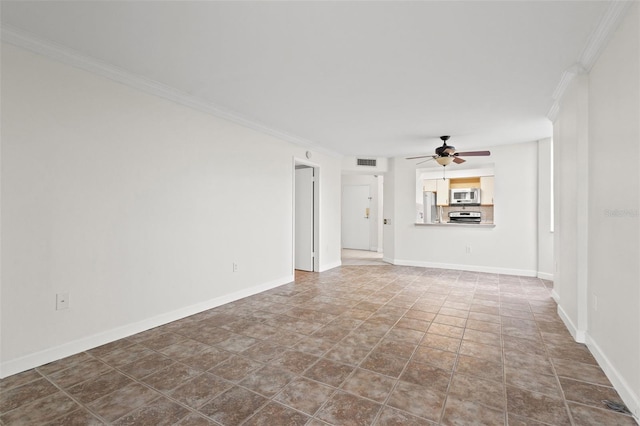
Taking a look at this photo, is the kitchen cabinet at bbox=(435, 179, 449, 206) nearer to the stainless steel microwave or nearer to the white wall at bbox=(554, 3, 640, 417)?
the stainless steel microwave

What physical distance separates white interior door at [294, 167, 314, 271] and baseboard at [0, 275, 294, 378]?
218cm

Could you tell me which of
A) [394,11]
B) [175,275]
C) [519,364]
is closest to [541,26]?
[394,11]

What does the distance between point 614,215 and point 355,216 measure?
7662 millimetres

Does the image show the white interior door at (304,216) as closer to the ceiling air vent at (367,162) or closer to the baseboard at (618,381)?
the ceiling air vent at (367,162)

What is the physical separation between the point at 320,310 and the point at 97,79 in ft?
10.5

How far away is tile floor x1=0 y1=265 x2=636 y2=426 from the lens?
1763 millimetres

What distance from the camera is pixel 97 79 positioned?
2660mm

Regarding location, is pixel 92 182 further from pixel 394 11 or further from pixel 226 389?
pixel 394 11

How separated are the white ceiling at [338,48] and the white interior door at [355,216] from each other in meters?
5.65

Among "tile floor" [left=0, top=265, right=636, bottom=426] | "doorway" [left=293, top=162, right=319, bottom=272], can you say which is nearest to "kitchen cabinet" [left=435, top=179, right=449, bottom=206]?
"doorway" [left=293, top=162, right=319, bottom=272]

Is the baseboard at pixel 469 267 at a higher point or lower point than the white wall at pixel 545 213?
lower

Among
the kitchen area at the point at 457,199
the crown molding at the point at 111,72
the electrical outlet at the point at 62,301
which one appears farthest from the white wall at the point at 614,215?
the kitchen area at the point at 457,199

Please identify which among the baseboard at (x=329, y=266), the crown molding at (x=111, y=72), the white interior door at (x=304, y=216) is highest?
the crown molding at (x=111, y=72)

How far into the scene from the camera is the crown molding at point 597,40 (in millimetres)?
1872
